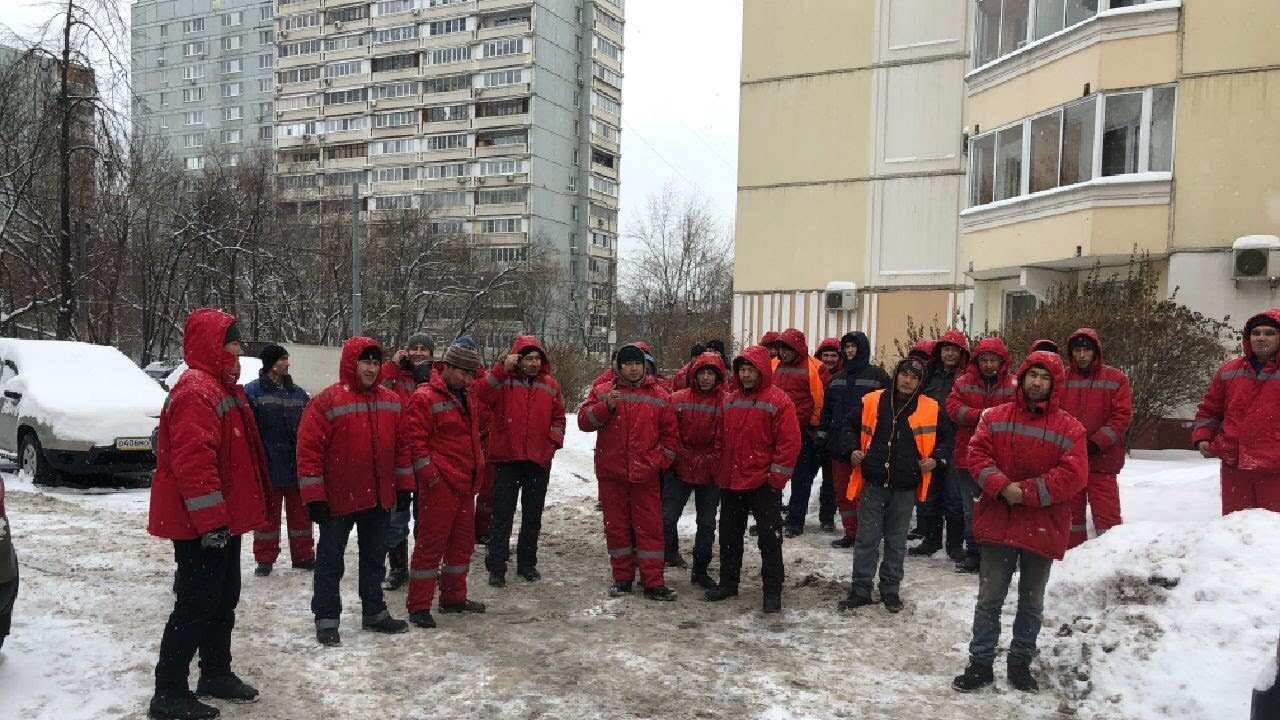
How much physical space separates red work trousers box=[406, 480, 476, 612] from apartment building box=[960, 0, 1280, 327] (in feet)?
40.9

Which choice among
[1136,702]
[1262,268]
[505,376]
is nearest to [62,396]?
[505,376]

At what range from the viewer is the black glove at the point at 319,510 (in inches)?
Result: 210

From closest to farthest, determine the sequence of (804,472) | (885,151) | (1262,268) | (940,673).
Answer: (940,673) < (804,472) < (1262,268) < (885,151)

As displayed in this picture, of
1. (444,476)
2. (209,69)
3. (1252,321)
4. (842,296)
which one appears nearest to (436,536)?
(444,476)

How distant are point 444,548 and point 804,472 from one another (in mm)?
4100

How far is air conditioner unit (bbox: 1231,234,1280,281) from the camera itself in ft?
44.2

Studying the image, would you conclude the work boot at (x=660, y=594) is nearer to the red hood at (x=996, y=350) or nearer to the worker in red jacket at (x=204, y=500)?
the worker in red jacket at (x=204, y=500)

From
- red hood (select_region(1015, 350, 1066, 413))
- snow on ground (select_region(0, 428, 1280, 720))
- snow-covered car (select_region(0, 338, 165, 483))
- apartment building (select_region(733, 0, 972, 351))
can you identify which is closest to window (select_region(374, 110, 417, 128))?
apartment building (select_region(733, 0, 972, 351))

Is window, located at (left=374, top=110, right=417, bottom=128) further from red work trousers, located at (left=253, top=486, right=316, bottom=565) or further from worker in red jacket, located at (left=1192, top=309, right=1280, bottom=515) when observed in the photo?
worker in red jacket, located at (left=1192, top=309, right=1280, bottom=515)

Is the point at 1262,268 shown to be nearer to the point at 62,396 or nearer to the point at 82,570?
the point at 82,570

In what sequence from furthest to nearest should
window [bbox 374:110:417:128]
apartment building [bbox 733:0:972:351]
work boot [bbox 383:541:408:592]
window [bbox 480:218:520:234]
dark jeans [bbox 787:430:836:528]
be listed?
1. window [bbox 374:110:417:128]
2. window [bbox 480:218:520:234]
3. apartment building [bbox 733:0:972:351]
4. dark jeans [bbox 787:430:836:528]
5. work boot [bbox 383:541:408:592]

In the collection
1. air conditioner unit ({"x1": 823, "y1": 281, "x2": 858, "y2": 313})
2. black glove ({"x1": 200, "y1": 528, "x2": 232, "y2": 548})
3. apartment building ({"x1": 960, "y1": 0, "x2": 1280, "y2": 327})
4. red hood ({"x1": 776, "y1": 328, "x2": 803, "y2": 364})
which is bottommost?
black glove ({"x1": 200, "y1": 528, "x2": 232, "y2": 548})

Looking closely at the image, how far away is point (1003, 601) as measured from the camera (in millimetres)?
4875

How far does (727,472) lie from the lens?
6.45m
